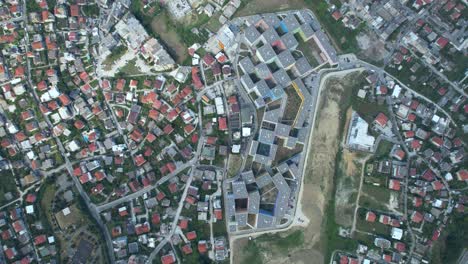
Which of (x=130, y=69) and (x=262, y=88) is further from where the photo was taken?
(x=130, y=69)

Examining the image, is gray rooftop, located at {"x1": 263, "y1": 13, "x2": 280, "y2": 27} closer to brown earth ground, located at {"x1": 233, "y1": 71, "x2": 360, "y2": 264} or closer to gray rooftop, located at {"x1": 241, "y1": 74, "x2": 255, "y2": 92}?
gray rooftop, located at {"x1": 241, "y1": 74, "x2": 255, "y2": 92}

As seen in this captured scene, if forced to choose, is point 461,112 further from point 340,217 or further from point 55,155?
point 55,155

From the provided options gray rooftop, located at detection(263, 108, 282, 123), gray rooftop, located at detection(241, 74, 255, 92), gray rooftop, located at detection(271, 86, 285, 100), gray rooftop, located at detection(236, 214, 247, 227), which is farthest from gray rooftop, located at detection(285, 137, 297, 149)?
gray rooftop, located at detection(236, 214, 247, 227)

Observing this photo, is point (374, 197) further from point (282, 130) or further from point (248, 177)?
point (248, 177)

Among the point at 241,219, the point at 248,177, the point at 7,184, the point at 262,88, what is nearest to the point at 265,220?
the point at 241,219

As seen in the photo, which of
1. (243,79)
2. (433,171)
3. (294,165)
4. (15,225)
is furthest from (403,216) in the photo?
(15,225)

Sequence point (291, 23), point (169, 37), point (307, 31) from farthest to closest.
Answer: point (169, 37) < point (291, 23) < point (307, 31)

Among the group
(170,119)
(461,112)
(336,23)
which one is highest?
(336,23)

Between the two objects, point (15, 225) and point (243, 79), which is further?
Result: point (243, 79)
